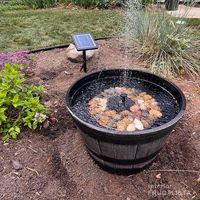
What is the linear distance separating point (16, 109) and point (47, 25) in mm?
3005

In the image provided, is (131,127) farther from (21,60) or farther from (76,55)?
(21,60)

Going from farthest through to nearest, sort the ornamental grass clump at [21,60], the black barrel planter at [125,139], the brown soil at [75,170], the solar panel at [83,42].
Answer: the ornamental grass clump at [21,60] → the solar panel at [83,42] → the brown soil at [75,170] → the black barrel planter at [125,139]

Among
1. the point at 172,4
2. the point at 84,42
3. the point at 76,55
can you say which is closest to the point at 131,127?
the point at 84,42

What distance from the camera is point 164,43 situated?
3.84m

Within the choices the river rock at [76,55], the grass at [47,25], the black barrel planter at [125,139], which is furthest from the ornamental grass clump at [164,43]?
the black barrel planter at [125,139]

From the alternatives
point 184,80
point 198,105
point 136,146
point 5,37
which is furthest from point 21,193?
point 5,37

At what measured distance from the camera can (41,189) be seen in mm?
2314

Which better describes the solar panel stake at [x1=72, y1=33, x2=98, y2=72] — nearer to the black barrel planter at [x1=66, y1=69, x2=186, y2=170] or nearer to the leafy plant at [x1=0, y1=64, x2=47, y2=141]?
the black barrel planter at [x1=66, y1=69, x2=186, y2=170]

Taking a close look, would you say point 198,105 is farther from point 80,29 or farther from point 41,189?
point 80,29

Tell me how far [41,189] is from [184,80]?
2220 millimetres

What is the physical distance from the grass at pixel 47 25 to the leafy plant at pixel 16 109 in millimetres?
1805

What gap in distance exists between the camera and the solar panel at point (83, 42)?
3297mm

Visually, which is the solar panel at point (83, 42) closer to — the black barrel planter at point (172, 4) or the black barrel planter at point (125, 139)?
the black barrel planter at point (125, 139)

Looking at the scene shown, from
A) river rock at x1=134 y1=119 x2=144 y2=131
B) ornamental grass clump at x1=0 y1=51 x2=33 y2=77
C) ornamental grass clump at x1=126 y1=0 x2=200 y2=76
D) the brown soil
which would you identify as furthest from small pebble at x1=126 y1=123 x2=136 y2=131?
ornamental grass clump at x1=0 y1=51 x2=33 y2=77
